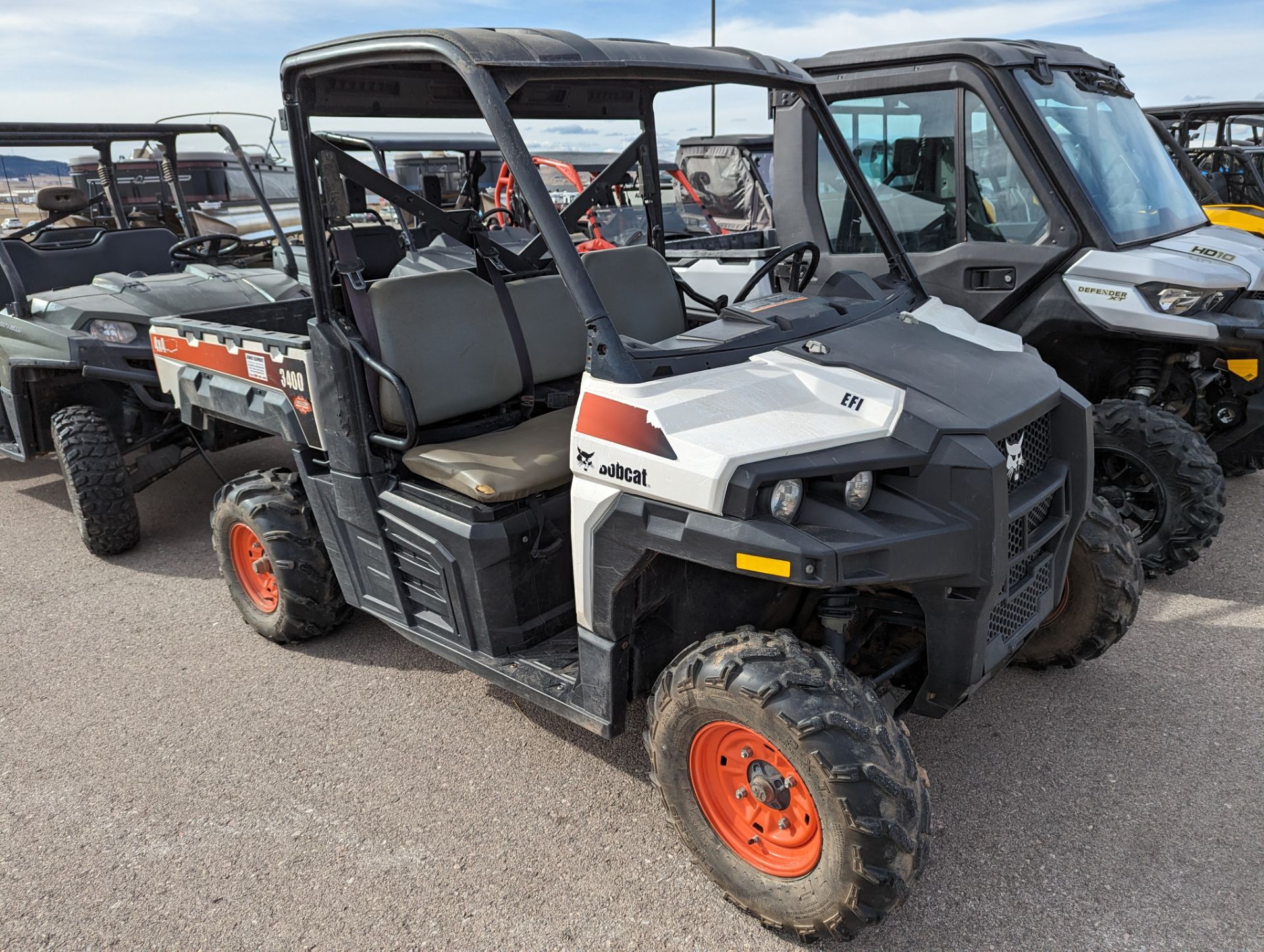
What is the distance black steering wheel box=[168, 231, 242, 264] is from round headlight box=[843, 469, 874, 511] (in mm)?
5322

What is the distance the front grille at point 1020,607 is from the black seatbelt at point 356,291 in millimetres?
1993

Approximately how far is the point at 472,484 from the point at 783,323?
1.01m

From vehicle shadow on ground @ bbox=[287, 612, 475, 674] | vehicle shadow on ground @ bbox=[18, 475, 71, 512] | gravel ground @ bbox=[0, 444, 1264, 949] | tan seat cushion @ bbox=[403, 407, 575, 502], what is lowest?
vehicle shadow on ground @ bbox=[18, 475, 71, 512]

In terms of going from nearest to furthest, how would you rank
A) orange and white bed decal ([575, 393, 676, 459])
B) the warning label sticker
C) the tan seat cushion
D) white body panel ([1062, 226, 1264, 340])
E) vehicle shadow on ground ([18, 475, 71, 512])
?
orange and white bed decal ([575, 393, 676, 459]), the tan seat cushion, the warning label sticker, white body panel ([1062, 226, 1264, 340]), vehicle shadow on ground ([18, 475, 71, 512])

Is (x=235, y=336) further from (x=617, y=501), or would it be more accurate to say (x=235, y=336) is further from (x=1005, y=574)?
(x=1005, y=574)

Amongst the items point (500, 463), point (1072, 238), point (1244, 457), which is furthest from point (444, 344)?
point (1244, 457)

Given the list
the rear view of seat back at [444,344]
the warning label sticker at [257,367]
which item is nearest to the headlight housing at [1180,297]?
Answer: the rear view of seat back at [444,344]

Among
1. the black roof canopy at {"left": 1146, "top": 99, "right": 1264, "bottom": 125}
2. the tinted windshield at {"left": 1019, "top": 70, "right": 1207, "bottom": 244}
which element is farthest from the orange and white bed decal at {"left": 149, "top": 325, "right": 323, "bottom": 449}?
the black roof canopy at {"left": 1146, "top": 99, "right": 1264, "bottom": 125}

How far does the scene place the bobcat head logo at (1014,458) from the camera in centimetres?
246

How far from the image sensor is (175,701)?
3582 mm

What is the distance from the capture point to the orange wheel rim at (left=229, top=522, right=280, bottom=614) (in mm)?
3938

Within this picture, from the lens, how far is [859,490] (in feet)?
7.28

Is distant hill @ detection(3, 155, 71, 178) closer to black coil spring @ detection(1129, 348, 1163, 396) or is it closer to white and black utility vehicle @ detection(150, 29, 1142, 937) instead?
white and black utility vehicle @ detection(150, 29, 1142, 937)

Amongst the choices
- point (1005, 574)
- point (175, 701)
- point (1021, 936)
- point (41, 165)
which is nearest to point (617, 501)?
point (1005, 574)
